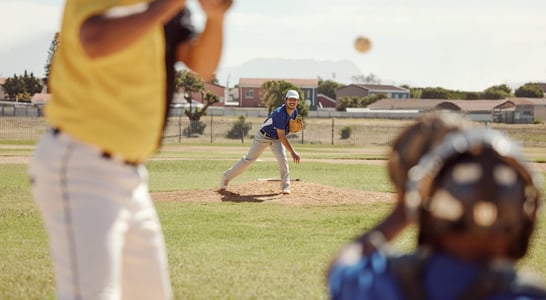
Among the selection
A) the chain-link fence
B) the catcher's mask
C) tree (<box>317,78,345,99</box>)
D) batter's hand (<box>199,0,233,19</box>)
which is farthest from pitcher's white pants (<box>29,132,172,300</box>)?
tree (<box>317,78,345,99</box>)

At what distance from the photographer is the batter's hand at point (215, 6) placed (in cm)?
331

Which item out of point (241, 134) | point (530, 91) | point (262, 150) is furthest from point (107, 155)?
point (530, 91)

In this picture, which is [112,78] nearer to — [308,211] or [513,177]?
[513,177]

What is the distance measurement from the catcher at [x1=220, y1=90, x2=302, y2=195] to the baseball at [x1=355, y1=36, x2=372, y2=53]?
7.71ft

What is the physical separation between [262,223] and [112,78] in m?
7.38

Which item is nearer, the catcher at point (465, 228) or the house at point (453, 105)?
the catcher at point (465, 228)

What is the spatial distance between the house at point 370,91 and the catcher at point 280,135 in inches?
4200

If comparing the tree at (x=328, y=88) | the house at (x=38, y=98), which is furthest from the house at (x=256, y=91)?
the house at (x=38, y=98)

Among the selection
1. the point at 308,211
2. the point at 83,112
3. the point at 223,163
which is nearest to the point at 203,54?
the point at 83,112

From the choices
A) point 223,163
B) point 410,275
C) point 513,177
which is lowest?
point 223,163

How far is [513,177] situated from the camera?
5.94ft

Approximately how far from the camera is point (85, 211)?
9.72 ft

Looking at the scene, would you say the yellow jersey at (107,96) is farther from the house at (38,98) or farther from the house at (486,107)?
the house at (38,98)

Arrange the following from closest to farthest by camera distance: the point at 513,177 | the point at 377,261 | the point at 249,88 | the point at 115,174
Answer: the point at 513,177
the point at 377,261
the point at 115,174
the point at 249,88
